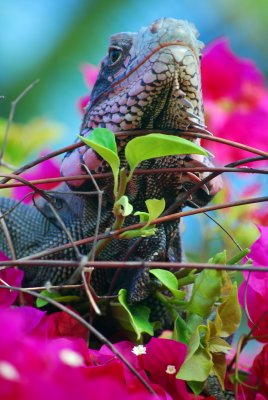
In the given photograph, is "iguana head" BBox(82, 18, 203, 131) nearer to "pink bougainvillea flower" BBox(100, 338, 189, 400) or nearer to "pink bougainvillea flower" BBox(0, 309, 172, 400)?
"pink bougainvillea flower" BBox(100, 338, 189, 400)

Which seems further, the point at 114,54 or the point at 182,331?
the point at 114,54

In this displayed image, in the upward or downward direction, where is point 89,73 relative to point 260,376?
upward

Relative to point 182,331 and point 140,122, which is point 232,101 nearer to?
point 140,122

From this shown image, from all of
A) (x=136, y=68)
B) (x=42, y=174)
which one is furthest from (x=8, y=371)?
(x=42, y=174)

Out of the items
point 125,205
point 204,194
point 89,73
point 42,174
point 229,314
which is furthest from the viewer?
point 89,73

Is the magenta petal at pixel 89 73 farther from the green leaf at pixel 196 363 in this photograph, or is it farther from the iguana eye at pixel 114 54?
the green leaf at pixel 196 363

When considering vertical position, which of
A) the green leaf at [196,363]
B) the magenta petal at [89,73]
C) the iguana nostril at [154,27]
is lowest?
the green leaf at [196,363]

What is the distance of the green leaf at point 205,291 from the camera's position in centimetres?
80

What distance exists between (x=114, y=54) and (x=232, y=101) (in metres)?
0.66

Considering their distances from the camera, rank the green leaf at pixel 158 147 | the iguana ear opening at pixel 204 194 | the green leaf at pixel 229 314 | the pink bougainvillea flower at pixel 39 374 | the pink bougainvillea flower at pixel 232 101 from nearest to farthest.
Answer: the pink bougainvillea flower at pixel 39 374 < the green leaf at pixel 158 147 < the green leaf at pixel 229 314 < the iguana ear opening at pixel 204 194 < the pink bougainvillea flower at pixel 232 101

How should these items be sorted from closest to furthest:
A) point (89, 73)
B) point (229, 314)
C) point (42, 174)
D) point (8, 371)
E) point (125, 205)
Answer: point (8, 371) < point (125, 205) < point (229, 314) < point (42, 174) < point (89, 73)

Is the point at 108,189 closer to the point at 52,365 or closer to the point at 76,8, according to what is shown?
the point at 52,365

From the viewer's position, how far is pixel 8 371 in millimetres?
499

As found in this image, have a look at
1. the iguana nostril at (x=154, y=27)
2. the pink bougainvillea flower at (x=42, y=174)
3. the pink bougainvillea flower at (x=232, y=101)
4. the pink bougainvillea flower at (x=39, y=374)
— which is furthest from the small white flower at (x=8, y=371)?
the pink bougainvillea flower at (x=232, y=101)
